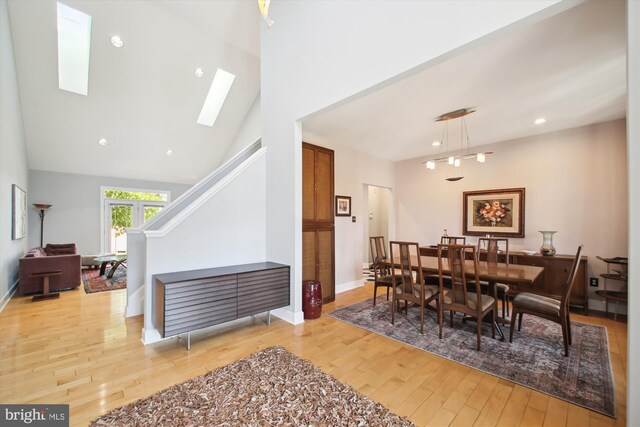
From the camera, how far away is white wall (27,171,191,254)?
21.7 ft

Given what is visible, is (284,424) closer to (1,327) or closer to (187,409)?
(187,409)

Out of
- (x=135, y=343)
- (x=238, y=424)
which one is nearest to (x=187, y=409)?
(x=238, y=424)

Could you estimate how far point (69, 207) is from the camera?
7.05m

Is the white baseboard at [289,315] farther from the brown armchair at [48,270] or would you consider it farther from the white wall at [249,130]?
the white wall at [249,130]

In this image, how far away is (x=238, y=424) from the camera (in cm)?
173

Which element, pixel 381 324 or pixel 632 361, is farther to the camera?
pixel 381 324

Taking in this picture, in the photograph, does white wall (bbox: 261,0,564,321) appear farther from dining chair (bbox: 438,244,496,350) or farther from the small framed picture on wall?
dining chair (bbox: 438,244,496,350)

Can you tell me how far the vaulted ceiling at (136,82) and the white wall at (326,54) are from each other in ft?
5.60

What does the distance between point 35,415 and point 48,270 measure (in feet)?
13.2

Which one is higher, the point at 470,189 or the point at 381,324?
the point at 470,189

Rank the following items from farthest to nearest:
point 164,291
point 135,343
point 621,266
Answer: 1. point 621,266
2. point 135,343
3. point 164,291

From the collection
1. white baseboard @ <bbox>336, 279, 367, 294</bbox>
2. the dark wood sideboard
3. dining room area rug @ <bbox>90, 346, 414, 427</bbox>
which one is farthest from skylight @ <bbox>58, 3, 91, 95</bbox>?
the dark wood sideboard

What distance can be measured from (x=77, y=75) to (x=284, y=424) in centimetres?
695

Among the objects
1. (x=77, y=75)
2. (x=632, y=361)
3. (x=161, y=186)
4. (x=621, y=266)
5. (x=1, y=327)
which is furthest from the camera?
(x=161, y=186)
